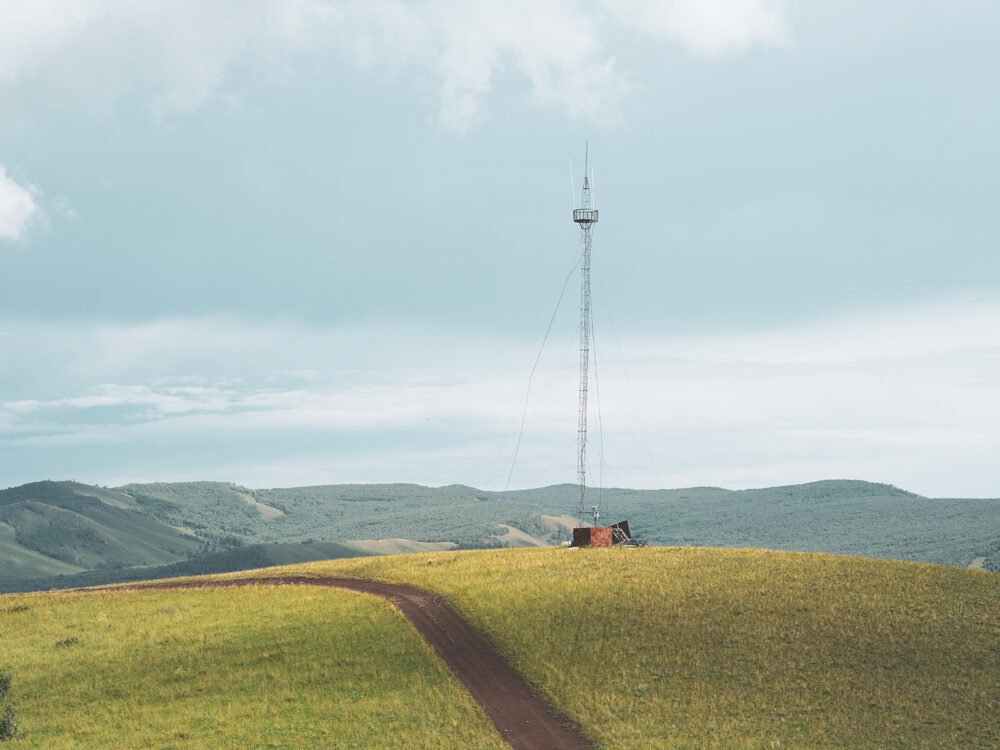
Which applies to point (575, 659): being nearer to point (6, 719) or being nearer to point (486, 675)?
point (486, 675)

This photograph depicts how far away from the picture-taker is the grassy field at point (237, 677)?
1719 inches

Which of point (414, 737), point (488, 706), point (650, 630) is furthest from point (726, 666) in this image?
point (414, 737)

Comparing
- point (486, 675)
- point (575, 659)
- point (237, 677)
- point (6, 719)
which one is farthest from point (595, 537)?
point (6, 719)

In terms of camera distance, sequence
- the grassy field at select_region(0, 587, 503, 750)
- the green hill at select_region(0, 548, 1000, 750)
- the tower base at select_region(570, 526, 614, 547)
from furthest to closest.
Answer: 1. the tower base at select_region(570, 526, 614, 547)
2. the grassy field at select_region(0, 587, 503, 750)
3. the green hill at select_region(0, 548, 1000, 750)

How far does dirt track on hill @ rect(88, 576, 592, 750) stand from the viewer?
4203 centimetres

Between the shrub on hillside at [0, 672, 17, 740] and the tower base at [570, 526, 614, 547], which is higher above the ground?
the tower base at [570, 526, 614, 547]

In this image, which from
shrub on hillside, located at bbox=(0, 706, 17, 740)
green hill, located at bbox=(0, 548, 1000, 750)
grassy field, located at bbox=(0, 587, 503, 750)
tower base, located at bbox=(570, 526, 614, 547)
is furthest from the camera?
tower base, located at bbox=(570, 526, 614, 547)

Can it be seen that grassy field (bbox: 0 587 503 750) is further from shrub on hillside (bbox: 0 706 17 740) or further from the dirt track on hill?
the dirt track on hill

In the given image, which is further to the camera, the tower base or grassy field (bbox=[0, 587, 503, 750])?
the tower base

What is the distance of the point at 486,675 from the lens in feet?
161

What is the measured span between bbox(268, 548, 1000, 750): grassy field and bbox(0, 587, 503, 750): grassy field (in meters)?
6.09

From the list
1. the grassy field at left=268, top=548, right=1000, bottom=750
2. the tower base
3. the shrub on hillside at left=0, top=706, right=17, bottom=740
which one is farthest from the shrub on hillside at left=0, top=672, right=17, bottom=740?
the tower base

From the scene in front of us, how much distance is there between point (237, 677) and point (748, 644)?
29.0m

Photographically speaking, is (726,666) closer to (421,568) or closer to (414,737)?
(414,737)
